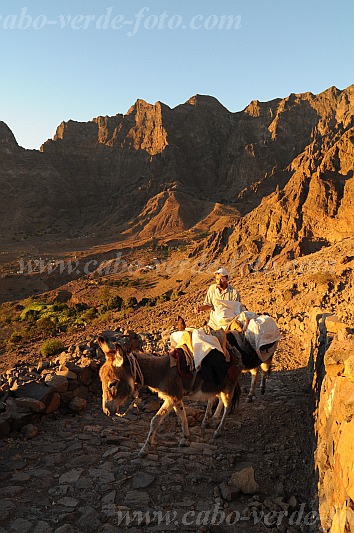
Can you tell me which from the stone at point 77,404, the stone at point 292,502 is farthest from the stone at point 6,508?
the stone at point 292,502

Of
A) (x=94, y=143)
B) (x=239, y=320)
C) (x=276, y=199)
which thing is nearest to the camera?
(x=239, y=320)

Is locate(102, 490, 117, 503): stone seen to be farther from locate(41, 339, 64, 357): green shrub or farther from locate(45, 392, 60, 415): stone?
locate(41, 339, 64, 357): green shrub

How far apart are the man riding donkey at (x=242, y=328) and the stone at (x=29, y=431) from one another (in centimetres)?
344

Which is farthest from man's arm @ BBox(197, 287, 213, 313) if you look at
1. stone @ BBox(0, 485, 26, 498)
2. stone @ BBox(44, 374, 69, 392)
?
stone @ BBox(0, 485, 26, 498)

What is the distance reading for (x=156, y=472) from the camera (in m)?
5.29

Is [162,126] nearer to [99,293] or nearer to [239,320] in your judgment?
[99,293]

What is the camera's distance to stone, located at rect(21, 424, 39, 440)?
6.47 metres

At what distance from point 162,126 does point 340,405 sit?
117 meters

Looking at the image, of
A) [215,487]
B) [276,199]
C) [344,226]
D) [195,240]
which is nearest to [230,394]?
[215,487]

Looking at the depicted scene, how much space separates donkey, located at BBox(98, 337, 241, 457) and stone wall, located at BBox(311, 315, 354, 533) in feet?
6.49

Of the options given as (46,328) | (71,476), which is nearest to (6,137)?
(46,328)

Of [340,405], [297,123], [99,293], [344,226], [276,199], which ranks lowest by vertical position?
[99,293]

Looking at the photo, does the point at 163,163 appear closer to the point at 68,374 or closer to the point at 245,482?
the point at 68,374

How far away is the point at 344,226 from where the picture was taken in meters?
31.5
